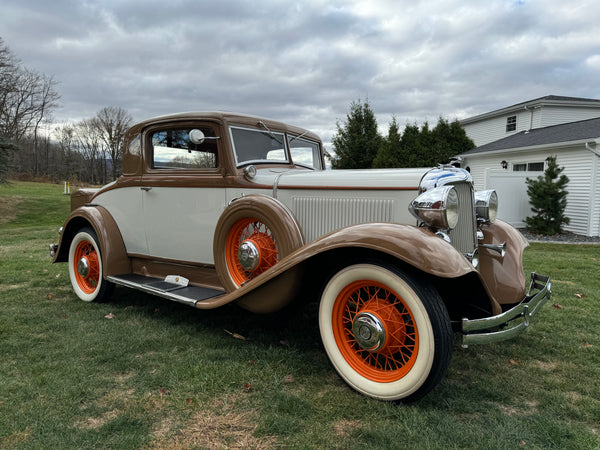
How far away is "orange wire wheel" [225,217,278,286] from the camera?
332 centimetres

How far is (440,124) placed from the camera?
20688mm

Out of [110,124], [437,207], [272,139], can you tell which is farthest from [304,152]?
[110,124]

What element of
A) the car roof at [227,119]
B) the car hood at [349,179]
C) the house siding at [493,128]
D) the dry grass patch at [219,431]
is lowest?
the dry grass patch at [219,431]

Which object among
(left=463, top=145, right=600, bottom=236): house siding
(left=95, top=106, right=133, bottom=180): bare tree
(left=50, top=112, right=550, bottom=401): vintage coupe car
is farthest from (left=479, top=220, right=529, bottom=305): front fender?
(left=95, top=106, right=133, bottom=180): bare tree

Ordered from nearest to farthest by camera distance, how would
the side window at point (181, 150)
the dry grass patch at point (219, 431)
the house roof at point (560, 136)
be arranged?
1. the dry grass patch at point (219, 431)
2. the side window at point (181, 150)
3. the house roof at point (560, 136)

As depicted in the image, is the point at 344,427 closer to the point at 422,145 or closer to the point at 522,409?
the point at 522,409

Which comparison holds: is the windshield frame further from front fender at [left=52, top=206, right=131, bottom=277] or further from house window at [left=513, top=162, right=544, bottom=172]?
house window at [left=513, top=162, right=544, bottom=172]

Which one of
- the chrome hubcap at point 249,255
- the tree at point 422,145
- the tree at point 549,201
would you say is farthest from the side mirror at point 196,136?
the tree at point 422,145

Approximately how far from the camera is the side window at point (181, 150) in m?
3.84

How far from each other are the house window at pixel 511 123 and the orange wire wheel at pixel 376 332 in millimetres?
21068

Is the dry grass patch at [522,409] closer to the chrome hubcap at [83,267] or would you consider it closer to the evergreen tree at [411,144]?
the chrome hubcap at [83,267]

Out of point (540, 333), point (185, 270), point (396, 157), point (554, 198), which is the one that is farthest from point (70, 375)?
point (396, 157)

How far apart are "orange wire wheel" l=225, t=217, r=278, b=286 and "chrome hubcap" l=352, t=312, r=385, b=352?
105 cm

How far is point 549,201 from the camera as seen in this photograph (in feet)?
40.1
